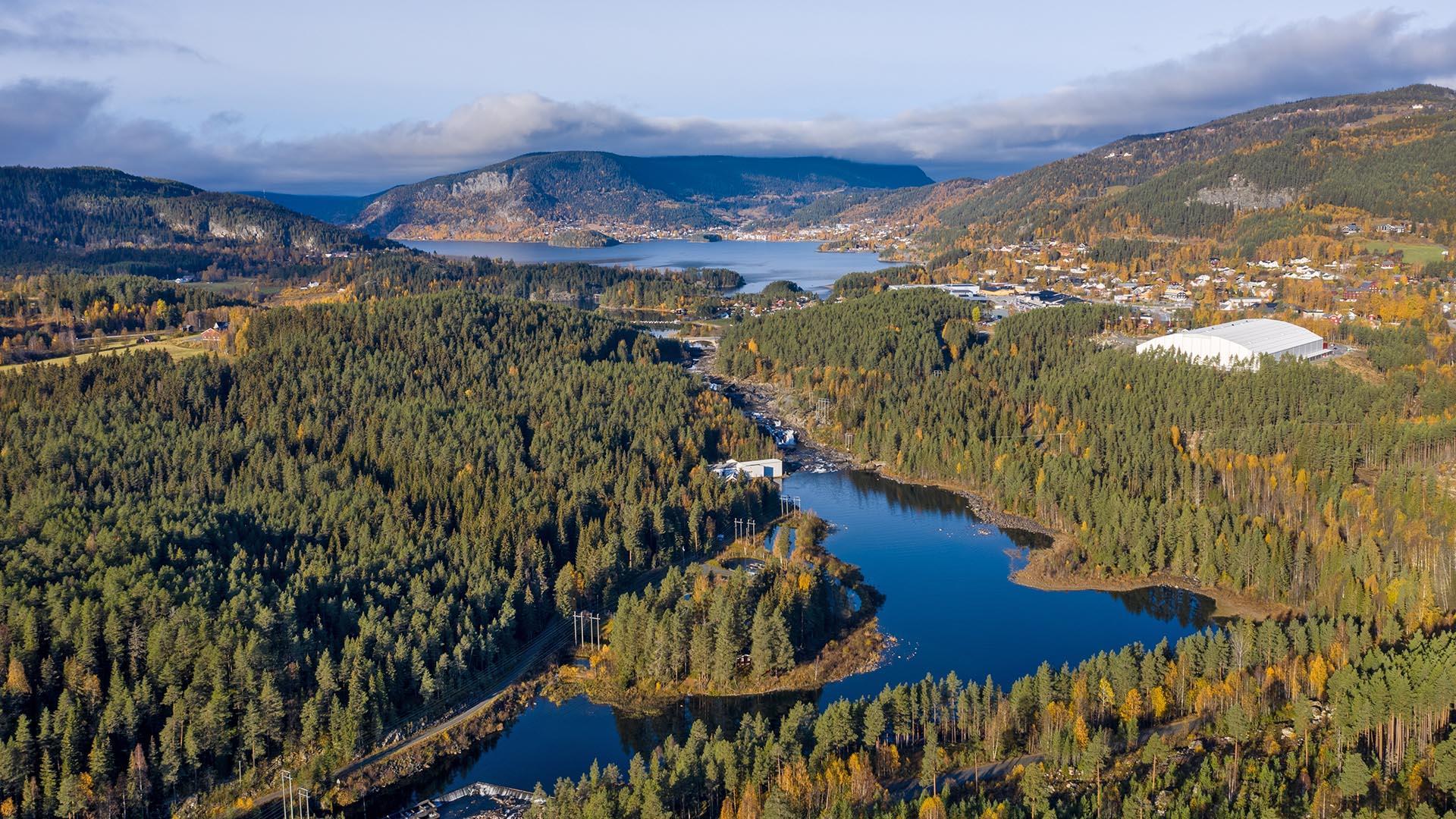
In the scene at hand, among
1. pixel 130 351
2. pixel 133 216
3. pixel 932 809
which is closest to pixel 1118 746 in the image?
pixel 932 809

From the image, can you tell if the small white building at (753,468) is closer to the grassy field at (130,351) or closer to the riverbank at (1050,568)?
the riverbank at (1050,568)

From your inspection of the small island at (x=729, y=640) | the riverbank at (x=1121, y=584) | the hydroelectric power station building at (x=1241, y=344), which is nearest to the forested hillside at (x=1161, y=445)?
the riverbank at (x=1121, y=584)

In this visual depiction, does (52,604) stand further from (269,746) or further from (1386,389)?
(1386,389)

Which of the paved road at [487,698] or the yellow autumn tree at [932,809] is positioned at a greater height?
the yellow autumn tree at [932,809]

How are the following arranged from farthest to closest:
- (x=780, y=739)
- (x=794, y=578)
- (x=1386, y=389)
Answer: (x=1386, y=389) → (x=794, y=578) → (x=780, y=739)

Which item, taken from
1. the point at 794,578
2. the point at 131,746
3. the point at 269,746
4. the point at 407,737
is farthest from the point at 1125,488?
the point at 131,746

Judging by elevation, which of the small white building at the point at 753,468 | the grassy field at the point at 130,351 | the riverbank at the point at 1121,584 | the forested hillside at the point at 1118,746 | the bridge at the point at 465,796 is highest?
the grassy field at the point at 130,351
